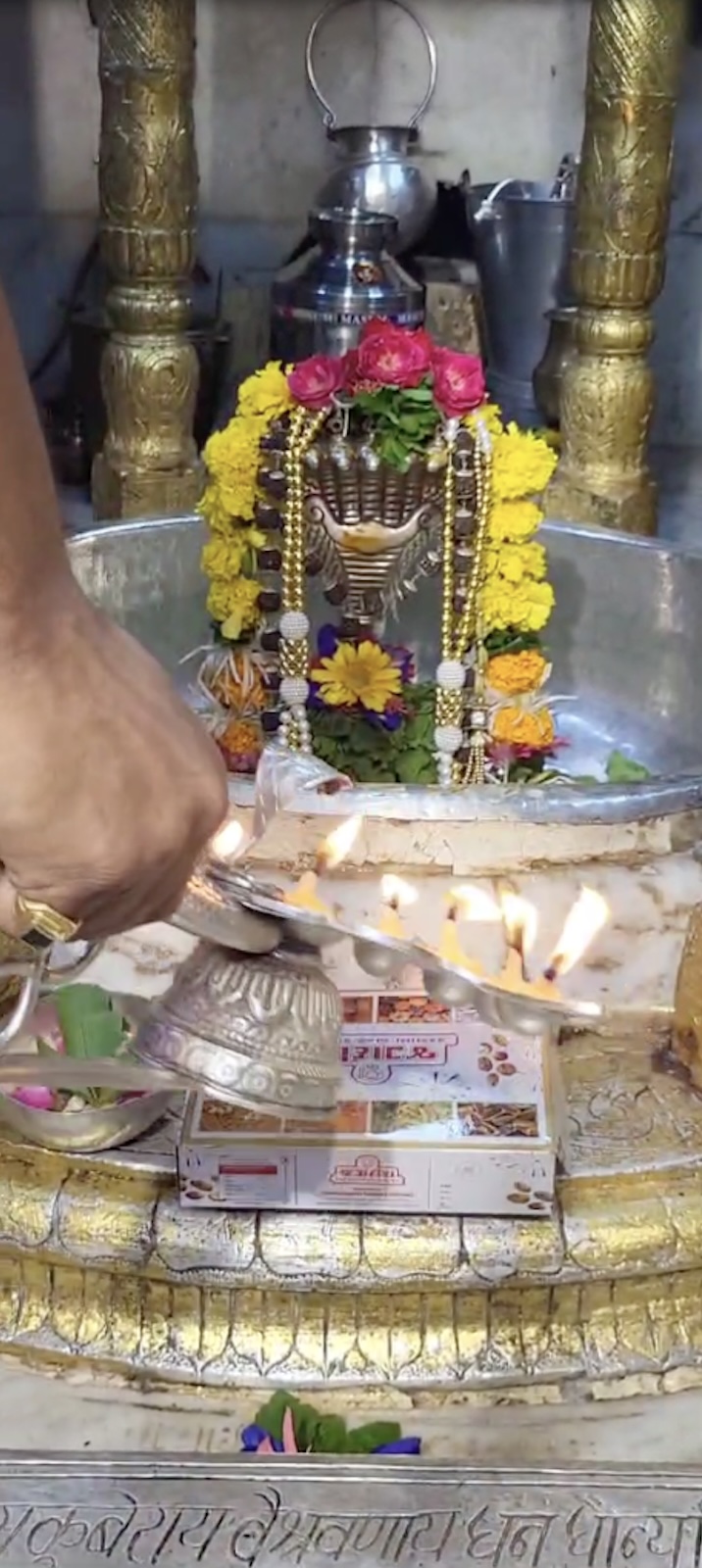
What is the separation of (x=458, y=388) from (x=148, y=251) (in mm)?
883

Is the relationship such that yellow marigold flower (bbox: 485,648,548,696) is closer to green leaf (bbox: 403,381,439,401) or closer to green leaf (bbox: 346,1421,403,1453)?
green leaf (bbox: 403,381,439,401)

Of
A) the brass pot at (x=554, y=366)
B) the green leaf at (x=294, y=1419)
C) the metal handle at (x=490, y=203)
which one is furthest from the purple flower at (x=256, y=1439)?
the metal handle at (x=490, y=203)

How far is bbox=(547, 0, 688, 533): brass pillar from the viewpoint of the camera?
228cm

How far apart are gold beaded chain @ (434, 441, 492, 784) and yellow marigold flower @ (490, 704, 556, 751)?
1.7 inches

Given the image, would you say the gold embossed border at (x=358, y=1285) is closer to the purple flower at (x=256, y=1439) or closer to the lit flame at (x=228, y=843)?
the purple flower at (x=256, y=1439)

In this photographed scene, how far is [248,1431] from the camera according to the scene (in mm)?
994

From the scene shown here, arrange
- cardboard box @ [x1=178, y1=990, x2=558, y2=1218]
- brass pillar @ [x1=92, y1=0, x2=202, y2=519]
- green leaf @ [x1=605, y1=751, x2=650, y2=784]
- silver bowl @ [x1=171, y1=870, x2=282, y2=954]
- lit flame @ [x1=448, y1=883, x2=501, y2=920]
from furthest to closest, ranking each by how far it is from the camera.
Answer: brass pillar @ [x1=92, y1=0, x2=202, y2=519] < green leaf @ [x1=605, y1=751, x2=650, y2=784] < lit flame @ [x1=448, y1=883, x2=501, y2=920] < cardboard box @ [x1=178, y1=990, x2=558, y2=1218] < silver bowl @ [x1=171, y1=870, x2=282, y2=954]

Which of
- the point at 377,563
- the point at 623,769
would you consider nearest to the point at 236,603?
the point at 377,563

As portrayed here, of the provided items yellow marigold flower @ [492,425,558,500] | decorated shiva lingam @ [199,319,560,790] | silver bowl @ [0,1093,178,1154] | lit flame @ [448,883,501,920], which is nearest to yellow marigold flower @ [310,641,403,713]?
decorated shiva lingam @ [199,319,560,790]

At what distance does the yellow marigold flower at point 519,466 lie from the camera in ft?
5.46

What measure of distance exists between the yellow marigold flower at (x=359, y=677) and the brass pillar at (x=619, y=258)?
2.59 ft

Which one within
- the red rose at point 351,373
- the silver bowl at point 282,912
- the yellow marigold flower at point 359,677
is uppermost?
the red rose at point 351,373

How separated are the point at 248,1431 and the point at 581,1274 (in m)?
0.23

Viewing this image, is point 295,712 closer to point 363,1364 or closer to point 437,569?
point 437,569
